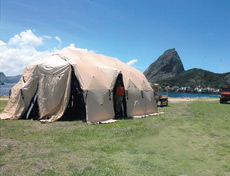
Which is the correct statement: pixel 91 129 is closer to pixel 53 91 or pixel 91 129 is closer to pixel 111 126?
pixel 111 126

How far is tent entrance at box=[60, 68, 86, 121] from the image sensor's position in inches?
445

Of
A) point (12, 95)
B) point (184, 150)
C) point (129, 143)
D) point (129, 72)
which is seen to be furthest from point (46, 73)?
point (184, 150)

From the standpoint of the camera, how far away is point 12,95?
1229 centimetres

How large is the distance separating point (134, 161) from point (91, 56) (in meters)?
10.6

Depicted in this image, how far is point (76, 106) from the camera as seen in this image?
14.1 meters

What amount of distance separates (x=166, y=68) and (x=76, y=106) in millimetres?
166021

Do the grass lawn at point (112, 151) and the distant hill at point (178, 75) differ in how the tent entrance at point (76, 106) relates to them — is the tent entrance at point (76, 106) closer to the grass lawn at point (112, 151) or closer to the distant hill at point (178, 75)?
the grass lawn at point (112, 151)

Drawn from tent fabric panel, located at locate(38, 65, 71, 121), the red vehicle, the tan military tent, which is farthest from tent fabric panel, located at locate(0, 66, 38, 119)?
the red vehicle

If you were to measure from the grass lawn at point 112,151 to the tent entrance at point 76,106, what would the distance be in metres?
2.28

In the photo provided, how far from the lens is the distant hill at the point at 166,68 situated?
170m

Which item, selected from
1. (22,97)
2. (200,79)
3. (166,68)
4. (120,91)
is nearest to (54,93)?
(22,97)

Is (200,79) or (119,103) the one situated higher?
(200,79)

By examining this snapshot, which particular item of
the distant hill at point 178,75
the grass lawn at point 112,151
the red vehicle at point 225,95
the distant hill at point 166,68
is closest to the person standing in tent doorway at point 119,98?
the grass lawn at point 112,151

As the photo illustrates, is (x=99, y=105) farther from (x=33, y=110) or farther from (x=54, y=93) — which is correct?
(x=33, y=110)
